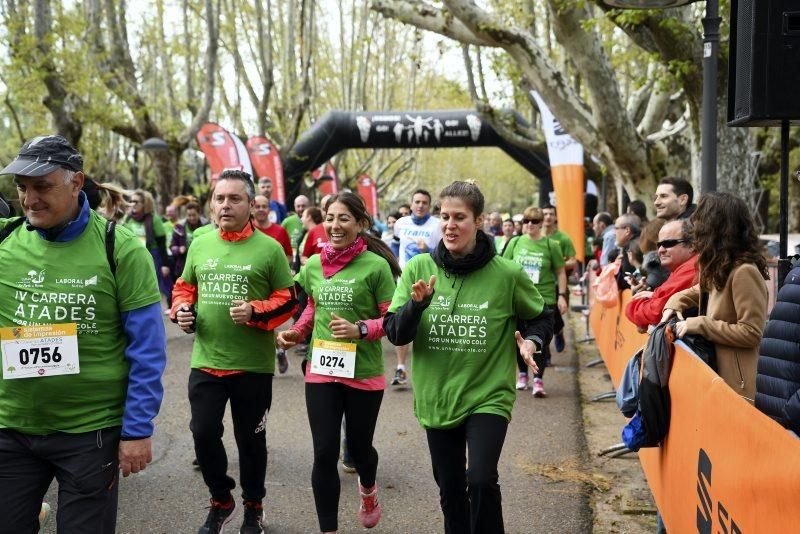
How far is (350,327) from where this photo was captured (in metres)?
4.19

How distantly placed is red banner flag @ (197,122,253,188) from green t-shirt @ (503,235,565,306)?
1063 cm

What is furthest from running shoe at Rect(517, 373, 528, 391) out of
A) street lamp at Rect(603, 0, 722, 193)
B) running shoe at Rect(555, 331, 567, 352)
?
street lamp at Rect(603, 0, 722, 193)

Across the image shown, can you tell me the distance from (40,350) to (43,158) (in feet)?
2.30

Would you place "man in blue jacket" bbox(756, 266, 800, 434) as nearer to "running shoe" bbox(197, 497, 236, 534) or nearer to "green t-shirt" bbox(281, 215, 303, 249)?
"running shoe" bbox(197, 497, 236, 534)

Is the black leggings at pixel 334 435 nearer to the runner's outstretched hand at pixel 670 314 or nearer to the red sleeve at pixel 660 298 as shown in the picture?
the runner's outstretched hand at pixel 670 314

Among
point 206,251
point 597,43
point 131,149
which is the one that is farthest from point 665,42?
point 131,149

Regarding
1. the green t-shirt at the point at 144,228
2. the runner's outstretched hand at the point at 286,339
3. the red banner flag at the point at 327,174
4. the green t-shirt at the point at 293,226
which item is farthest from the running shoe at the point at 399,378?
the red banner flag at the point at 327,174

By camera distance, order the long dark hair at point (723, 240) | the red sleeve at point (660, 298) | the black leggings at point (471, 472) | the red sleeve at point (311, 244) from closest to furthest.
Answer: the black leggings at point (471, 472) → the long dark hair at point (723, 240) → the red sleeve at point (660, 298) → the red sleeve at point (311, 244)

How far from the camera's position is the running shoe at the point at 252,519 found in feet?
15.3

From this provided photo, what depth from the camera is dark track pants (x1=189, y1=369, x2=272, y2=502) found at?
446cm

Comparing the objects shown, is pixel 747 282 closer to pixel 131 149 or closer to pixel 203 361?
pixel 203 361

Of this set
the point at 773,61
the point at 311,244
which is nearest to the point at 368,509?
the point at 773,61

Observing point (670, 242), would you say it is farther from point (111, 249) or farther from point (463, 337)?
point (111, 249)

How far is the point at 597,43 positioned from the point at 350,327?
30.4 ft
